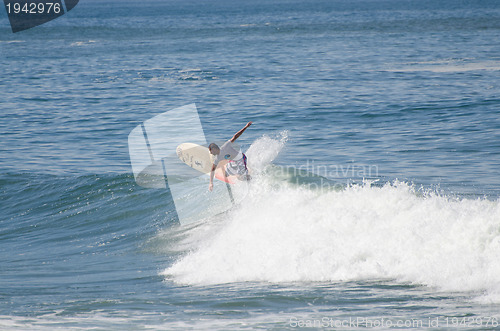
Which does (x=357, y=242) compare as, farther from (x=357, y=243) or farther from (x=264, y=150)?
(x=264, y=150)

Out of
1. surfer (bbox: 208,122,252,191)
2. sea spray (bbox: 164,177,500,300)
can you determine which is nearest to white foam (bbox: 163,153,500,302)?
sea spray (bbox: 164,177,500,300)

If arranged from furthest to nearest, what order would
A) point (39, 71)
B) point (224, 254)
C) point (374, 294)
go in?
point (39, 71) < point (224, 254) < point (374, 294)

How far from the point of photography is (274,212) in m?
10.9

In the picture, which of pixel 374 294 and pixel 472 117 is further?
pixel 472 117

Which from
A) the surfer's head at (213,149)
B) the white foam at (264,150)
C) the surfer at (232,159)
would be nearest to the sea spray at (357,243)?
the surfer's head at (213,149)

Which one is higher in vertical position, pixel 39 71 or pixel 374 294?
pixel 374 294

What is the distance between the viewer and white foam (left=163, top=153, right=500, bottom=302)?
8.22 metres

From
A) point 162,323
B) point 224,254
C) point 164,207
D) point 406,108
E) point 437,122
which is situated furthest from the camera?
point 406,108

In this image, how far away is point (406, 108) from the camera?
2275 cm

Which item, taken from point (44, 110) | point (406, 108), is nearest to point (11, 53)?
point (44, 110)

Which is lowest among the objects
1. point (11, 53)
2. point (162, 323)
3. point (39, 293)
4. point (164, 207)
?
point (11, 53)

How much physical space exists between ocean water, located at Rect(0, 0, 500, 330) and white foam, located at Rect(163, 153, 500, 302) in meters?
0.03

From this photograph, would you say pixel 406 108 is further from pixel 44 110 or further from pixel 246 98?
pixel 44 110

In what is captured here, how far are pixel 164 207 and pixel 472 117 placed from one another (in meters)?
11.8
